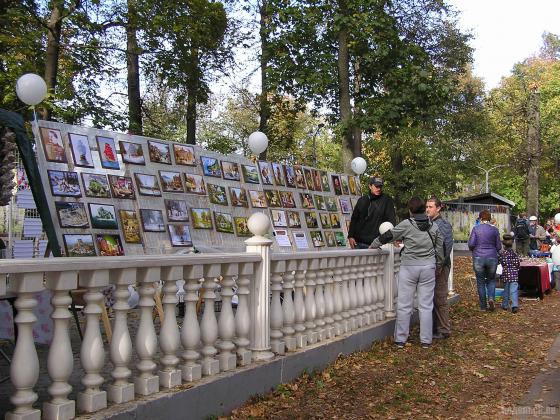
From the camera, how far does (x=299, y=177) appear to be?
10.4 meters

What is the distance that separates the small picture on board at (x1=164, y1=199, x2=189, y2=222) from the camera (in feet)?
24.2

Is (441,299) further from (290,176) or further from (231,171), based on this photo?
(231,171)

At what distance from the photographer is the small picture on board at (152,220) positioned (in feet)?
23.1

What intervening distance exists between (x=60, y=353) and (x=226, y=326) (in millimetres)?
1652

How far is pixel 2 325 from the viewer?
199 inches

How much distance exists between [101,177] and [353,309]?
10.8 ft

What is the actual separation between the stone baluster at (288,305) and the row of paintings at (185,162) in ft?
8.31

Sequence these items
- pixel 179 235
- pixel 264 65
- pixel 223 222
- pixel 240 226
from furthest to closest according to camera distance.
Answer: pixel 264 65, pixel 240 226, pixel 223 222, pixel 179 235

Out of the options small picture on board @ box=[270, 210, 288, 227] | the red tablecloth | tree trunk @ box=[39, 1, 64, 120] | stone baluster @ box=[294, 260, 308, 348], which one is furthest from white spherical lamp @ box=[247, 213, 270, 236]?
the red tablecloth

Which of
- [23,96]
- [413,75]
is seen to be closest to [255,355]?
[23,96]

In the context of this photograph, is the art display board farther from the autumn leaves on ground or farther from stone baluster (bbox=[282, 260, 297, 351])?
the autumn leaves on ground

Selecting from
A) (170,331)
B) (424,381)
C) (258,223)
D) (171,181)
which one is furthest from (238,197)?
(170,331)

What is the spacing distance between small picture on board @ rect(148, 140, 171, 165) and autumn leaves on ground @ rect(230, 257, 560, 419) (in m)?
3.24

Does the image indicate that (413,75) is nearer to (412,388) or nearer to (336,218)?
(336,218)
